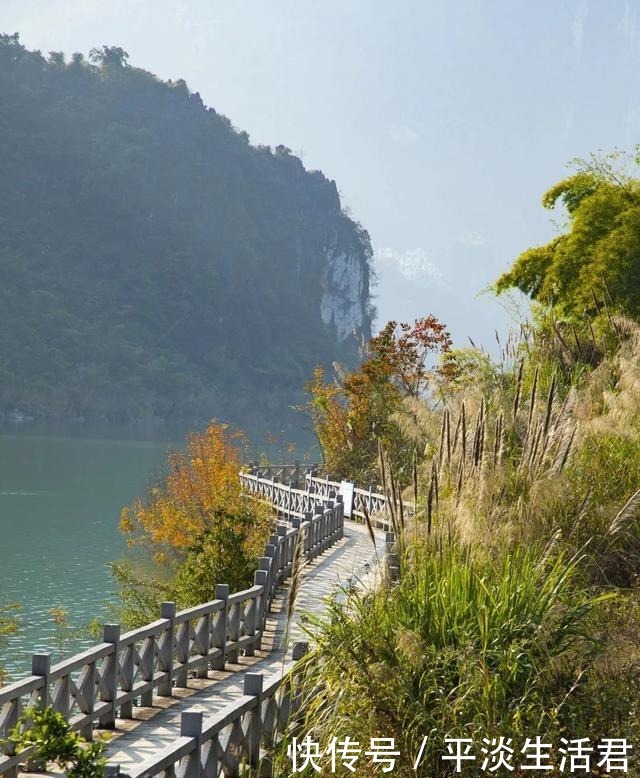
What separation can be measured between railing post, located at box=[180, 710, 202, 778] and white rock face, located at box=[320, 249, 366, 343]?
14525 centimetres

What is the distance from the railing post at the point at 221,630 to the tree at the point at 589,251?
10198 mm

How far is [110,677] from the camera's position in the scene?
866 cm

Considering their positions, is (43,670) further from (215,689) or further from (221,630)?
(221,630)

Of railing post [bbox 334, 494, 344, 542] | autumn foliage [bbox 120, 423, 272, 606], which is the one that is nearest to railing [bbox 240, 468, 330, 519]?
autumn foliage [bbox 120, 423, 272, 606]

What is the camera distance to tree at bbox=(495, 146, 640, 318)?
21734mm

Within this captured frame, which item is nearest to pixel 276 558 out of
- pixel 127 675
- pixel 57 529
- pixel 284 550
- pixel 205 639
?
pixel 284 550

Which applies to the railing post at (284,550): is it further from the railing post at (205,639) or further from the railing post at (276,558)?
the railing post at (205,639)

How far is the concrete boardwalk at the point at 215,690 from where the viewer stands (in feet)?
25.1

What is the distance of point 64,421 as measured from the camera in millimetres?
101375

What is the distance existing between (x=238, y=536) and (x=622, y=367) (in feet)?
26.2

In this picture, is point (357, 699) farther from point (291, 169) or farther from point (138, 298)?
point (291, 169)

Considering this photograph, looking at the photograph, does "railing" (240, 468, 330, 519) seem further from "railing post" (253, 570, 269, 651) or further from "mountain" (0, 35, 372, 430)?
"mountain" (0, 35, 372, 430)

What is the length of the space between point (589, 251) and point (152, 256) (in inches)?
4330

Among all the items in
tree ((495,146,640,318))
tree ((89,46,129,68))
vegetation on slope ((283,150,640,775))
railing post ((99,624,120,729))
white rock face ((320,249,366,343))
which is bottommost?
railing post ((99,624,120,729))
